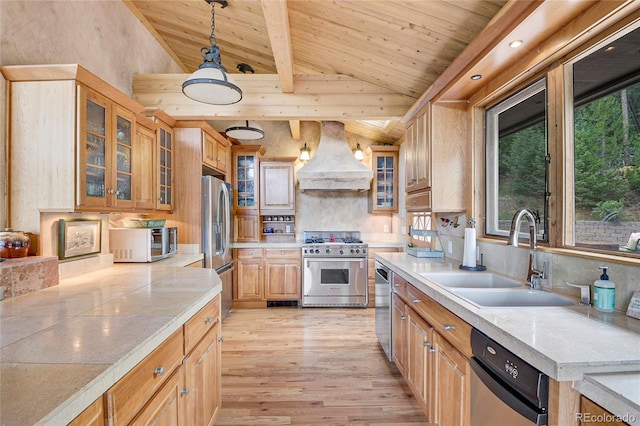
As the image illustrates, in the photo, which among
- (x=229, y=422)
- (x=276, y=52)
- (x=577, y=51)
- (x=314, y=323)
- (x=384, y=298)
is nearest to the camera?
(x=577, y=51)

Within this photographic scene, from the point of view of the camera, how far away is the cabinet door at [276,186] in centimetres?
A: 459

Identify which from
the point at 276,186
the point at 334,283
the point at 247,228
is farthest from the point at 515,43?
the point at 247,228

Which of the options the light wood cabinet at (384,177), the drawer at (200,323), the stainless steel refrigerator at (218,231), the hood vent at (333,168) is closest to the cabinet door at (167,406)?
the drawer at (200,323)

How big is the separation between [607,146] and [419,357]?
4.84 feet

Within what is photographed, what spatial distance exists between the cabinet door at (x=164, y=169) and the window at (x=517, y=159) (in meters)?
2.90

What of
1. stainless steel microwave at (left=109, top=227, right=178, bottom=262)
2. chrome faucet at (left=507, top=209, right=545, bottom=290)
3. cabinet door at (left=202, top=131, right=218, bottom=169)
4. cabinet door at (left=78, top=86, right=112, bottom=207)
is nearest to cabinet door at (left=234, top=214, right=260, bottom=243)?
cabinet door at (left=202, top=131, right=218, bottom=169)

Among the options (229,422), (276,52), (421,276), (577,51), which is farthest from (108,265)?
(577,51)

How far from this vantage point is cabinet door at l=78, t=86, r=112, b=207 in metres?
1.83

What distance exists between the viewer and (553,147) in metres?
1.63

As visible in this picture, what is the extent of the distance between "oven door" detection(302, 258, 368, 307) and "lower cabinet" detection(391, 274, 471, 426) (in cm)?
186

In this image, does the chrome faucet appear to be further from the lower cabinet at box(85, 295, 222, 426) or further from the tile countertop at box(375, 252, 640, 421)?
the lower cabinet at box(85, 295, 222, 426)

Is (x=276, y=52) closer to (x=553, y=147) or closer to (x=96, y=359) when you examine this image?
(x=553, y=147)

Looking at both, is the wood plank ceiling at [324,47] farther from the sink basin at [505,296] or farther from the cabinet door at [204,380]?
the cabinet door at [204,380]

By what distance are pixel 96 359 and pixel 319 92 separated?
9.32 ft
